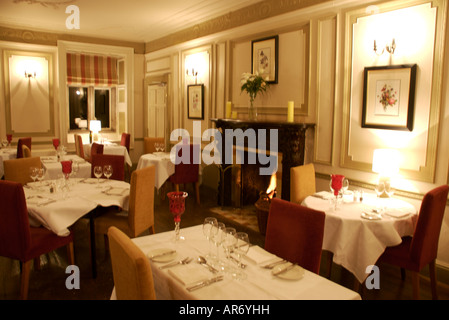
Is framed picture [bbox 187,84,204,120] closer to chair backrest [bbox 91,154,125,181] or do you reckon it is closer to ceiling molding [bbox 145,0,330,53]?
ceiling molding [bbox 145,0,330,53]

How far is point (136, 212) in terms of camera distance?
3172 millimetres

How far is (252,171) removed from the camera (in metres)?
5.15

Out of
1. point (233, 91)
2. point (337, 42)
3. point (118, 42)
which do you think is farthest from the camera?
point (118, 42)

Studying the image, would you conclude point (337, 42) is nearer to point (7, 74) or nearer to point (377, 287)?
point (377, 287)

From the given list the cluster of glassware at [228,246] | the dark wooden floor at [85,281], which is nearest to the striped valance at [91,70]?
the dark wooden floor at [85,281]

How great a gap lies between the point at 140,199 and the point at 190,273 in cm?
159

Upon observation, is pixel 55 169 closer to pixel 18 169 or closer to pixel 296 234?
pixel 18 169

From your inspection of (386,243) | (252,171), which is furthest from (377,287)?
(252,171)

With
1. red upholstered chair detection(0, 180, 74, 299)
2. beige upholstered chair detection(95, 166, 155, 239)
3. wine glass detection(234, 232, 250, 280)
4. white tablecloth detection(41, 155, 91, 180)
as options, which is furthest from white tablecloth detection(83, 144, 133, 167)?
wine glass detection(234, 232, 250, 280)

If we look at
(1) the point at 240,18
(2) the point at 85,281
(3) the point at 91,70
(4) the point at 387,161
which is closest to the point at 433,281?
(4) the point at 387,161

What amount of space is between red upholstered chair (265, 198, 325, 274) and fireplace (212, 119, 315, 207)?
80.2 inches

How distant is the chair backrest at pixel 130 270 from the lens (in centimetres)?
138

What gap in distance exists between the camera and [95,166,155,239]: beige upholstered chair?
123 inches

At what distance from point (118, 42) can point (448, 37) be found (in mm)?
6810
